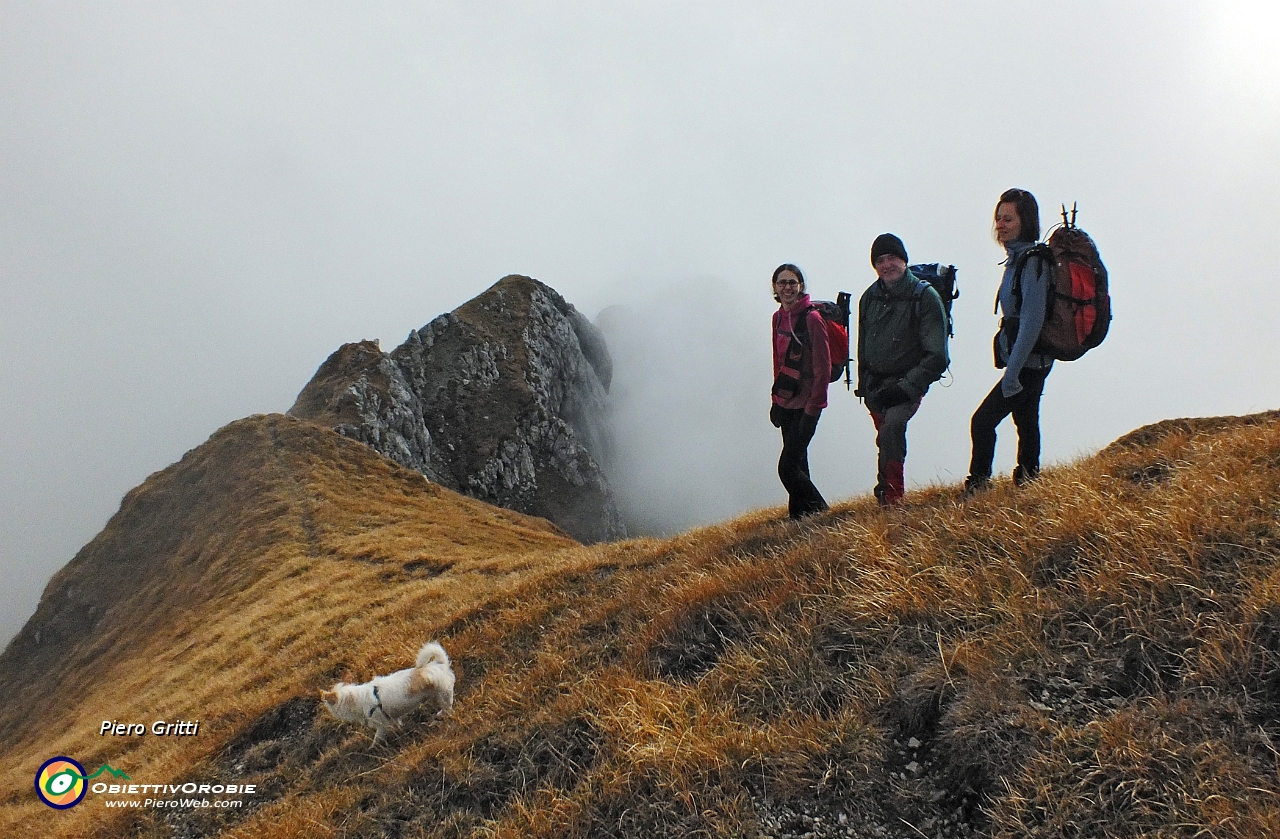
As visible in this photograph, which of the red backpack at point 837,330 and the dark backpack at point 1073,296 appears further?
the red backpack at point 837,330

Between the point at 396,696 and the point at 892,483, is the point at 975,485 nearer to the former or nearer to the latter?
the point at 892,483

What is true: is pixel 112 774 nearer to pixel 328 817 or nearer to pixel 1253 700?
pixel 328 817

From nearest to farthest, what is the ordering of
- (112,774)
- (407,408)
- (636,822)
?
(636,822)
(112,774)
(407,408)

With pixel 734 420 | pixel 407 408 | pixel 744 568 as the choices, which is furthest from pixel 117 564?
pixel 734 420

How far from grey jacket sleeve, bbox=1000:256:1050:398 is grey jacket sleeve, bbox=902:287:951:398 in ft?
3.00

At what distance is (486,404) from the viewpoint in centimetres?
6216

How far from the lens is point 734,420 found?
175500mm

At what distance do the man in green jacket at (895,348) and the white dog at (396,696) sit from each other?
211 inches

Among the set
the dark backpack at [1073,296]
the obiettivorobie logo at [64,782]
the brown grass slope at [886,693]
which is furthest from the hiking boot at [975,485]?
the obiettivorobie logo at [64,782]

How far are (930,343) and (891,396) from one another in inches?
28.7

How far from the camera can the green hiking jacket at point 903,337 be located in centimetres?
673

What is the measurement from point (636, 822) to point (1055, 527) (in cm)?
Answer: 352

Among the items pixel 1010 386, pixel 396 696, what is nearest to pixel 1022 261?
pixel 1010 386

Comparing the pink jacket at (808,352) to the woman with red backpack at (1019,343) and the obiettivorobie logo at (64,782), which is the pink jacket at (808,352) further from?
the obiettivorobie logo at (64,782)
